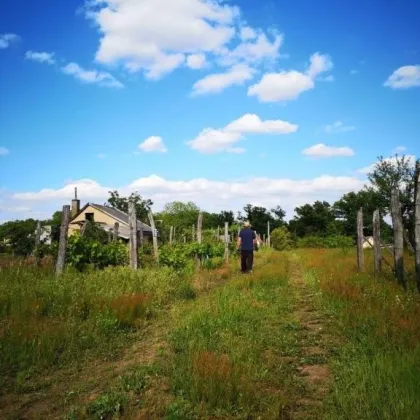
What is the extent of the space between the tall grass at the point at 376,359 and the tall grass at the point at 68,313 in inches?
125

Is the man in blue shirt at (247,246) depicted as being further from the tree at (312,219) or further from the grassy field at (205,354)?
the tree at (312,219)

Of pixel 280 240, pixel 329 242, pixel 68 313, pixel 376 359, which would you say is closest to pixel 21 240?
pixel 68 313

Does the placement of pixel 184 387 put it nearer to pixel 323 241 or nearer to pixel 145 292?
pixel 145 292

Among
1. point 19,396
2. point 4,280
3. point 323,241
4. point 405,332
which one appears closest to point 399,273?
point 405,332

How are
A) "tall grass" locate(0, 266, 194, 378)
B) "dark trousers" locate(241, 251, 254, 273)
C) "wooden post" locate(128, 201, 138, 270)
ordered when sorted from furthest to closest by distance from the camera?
1. "dark trousers" locate(241, 251, 254, 273)
2. "wooden post" locate(128, 201, 138, 270)
3. "tall grass" locate(0, 266, 194, 378)

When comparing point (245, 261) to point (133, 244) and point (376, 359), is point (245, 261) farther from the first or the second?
point (376, 359)

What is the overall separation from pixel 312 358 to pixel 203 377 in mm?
1665

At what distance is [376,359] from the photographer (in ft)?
13.4

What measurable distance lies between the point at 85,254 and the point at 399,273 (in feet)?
29.7

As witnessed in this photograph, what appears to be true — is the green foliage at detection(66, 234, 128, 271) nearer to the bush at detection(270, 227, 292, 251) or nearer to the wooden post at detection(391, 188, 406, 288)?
the wooden post at detection(391, 188, 406, 288)

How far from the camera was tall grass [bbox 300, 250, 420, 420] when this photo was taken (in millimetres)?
3227

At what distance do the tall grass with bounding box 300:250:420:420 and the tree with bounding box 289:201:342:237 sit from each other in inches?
2404

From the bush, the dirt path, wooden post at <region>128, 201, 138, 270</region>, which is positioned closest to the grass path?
the dirt path

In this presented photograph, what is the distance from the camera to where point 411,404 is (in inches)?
123
